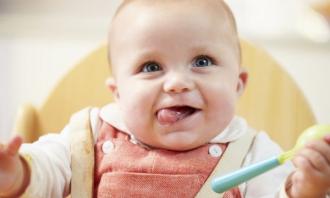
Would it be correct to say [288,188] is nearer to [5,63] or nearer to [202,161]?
[202,161]

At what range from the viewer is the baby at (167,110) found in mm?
761

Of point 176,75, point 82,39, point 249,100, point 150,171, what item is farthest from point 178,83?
point 82,39

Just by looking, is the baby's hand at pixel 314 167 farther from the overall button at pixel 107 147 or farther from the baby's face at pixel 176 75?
the overall button at pixel 107 147

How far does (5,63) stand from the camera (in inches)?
71.5

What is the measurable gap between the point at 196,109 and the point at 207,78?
43 mm

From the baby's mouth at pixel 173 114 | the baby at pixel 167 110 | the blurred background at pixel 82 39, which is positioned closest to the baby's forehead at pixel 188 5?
the baby at pixel 167 110

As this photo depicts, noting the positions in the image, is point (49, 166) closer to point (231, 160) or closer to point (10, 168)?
point (10, 168)

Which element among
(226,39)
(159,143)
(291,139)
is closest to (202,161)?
(159,143)

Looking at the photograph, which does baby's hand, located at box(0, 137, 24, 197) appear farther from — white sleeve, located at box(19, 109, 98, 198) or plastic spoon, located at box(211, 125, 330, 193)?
plastic spoon, located at box(211, 125, 330, 193)

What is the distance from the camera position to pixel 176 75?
757mm

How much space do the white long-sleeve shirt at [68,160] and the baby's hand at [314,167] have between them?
0.08 meters

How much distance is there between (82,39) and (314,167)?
124 cm

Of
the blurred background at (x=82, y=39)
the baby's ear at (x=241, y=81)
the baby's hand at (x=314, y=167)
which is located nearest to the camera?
the baby's hand at (x=314, y=167)

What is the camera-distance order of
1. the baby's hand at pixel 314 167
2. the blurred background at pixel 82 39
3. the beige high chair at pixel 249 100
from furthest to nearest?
the blurred background at pixel 82 39, the beige high chair at pixel 249 100, the baby's hand at pixel 314 167
